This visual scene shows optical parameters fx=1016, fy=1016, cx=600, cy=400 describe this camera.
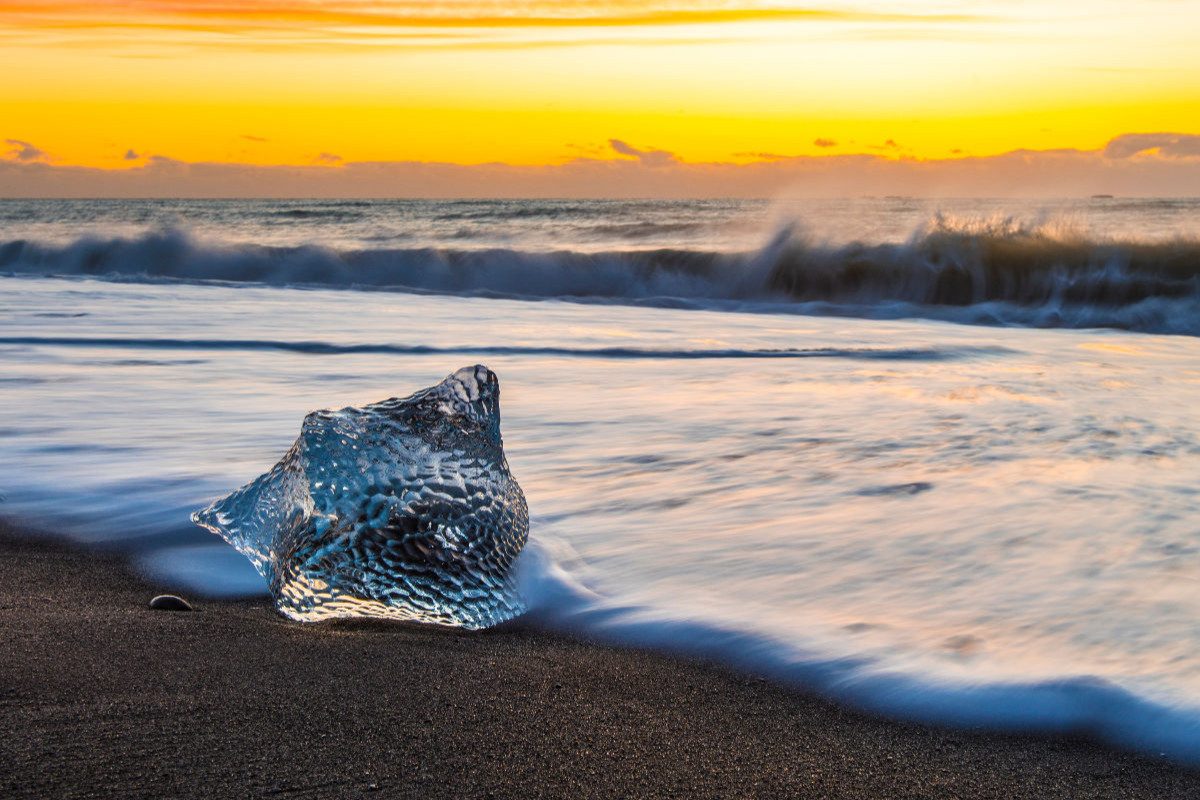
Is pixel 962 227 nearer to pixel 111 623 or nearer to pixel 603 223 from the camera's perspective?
pixel 111 623

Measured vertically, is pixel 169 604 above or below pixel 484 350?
below

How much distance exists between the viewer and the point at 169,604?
2049mm

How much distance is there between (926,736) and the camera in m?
1.60

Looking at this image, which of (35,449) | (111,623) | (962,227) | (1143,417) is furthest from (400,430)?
(962,227)

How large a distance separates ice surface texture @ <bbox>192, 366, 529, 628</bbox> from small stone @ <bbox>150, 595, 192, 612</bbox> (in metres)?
0.17

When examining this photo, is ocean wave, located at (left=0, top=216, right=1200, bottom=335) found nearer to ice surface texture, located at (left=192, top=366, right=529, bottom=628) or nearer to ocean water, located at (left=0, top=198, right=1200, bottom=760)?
ocean water, located at (left=0, top=198, right=1200, bottom=760)

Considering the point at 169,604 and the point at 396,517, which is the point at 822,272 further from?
the point at 169,604

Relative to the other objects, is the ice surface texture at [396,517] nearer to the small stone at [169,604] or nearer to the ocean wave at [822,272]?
the small stone at [169,604]

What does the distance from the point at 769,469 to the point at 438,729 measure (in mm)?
1861

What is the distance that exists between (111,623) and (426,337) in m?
5.03

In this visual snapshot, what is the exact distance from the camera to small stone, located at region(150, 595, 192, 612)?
2043mm

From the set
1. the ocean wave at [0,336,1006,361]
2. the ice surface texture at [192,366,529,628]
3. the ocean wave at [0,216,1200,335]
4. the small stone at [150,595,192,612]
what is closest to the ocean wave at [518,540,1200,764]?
the ice surface texture at [192,366,529,628]

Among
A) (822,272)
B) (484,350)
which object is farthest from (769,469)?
(822,272)

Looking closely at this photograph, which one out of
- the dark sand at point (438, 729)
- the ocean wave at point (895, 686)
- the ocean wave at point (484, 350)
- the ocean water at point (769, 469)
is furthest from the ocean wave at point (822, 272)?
the dark sand at point (438, 729)
